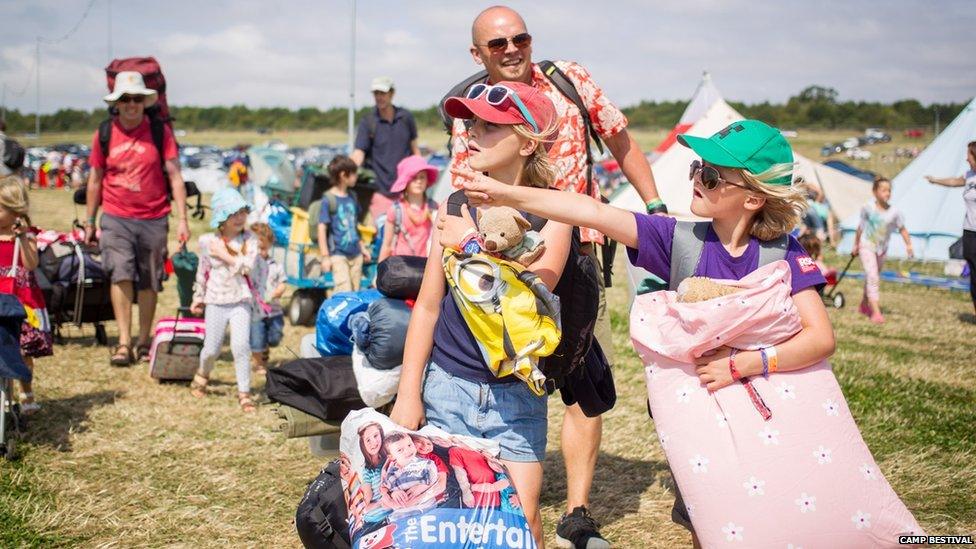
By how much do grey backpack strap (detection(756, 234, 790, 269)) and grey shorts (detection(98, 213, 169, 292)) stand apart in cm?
612

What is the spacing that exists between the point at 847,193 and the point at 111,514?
2326 centimetres

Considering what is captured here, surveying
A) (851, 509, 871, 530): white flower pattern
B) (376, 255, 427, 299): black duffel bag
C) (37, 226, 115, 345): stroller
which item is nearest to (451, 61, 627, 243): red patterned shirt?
(376, 255, 427, 299): black duffel bag

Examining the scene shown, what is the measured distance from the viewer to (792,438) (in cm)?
251

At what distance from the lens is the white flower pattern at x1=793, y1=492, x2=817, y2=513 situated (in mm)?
2426

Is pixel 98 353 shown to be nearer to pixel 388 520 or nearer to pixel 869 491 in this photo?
pixel 388 520

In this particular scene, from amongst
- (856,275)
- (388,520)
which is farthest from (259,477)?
(856,275)

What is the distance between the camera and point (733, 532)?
2.47m

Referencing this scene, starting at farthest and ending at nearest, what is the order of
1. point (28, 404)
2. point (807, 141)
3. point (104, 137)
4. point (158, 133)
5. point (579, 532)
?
1. point (807, 141)
2. point (158, 133)
3. point (104, 137)
4. point (28, 404)
5. point (579, 532)

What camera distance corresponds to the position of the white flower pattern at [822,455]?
248 cm

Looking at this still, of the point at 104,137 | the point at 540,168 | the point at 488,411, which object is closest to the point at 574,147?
the point at 540,168

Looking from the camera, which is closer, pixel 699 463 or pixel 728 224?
pixel 699 463

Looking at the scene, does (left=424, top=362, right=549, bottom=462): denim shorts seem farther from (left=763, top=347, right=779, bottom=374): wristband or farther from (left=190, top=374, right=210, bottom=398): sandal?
(left=190, top=374, right=210, bottom=398): sandal

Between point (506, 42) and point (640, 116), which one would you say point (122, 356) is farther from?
point (640, 116)

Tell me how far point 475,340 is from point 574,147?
63.5 inches
